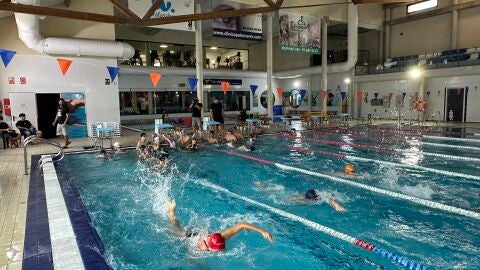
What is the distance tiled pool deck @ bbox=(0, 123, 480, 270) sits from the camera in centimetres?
303

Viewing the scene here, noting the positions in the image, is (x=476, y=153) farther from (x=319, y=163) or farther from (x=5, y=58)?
(x=5, y=58)

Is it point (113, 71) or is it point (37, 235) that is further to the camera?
point (113, 71)

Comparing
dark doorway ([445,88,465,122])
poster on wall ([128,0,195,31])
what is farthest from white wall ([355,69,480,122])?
poster on wall ([128,0,195,31])

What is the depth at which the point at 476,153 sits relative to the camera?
9164mm

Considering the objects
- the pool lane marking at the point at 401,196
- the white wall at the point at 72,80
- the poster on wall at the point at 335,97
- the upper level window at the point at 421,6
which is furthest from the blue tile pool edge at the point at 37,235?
the upper level window at the point at 421,6

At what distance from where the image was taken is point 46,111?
12.0m

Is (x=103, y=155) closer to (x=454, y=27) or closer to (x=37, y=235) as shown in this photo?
(x=37, y=235)

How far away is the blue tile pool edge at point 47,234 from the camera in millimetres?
2967

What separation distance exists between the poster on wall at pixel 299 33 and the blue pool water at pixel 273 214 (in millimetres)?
8323

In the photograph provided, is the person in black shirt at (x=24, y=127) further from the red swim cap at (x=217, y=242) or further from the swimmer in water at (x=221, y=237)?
the red swim cap at (x=217, y=242)

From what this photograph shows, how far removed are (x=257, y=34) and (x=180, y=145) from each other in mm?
6694

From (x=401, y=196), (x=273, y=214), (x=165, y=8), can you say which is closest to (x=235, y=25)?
(x=165, y=8)

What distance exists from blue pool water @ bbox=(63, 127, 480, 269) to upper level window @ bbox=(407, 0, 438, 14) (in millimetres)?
15560

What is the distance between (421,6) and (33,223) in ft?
76.1
